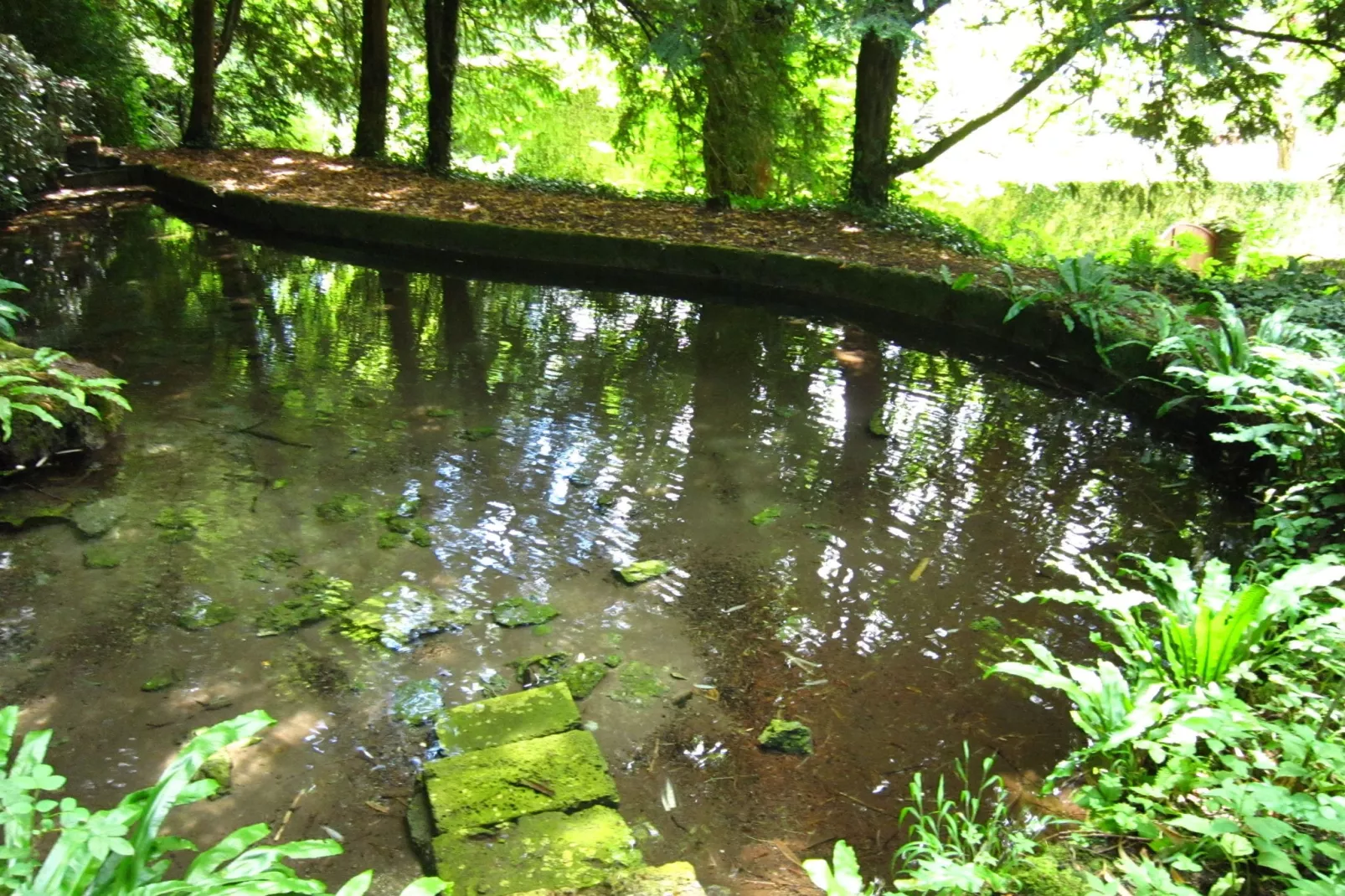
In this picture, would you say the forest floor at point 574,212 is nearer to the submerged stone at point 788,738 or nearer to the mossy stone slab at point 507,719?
the submerged stone at point 788,738

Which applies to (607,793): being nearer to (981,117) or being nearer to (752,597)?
(752,597)

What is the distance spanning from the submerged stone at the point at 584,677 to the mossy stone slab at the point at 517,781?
1.28ft

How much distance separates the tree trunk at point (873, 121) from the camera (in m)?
9.63

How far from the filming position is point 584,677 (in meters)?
3.23

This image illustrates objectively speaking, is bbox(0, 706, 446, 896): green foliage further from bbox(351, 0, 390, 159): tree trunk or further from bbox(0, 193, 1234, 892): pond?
bbox(351, 0, 390, 159): tree trunk

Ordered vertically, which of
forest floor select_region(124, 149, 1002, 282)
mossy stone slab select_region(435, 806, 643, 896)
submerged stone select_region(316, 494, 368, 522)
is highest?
forest floor select_region(124, 149, 1002, 282)

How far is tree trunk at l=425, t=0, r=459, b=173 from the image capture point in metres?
11.7

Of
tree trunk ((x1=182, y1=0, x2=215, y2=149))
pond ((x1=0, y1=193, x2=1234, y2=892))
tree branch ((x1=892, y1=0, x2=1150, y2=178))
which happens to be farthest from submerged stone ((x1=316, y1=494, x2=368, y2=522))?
tree trunk ((x1=182, y1=0, x2=215, y2=149))

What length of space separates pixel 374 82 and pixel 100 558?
10445 mm

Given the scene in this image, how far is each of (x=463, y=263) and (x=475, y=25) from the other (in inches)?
264

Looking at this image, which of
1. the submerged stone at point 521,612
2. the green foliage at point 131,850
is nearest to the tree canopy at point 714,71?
the submerged stone at point 521,612

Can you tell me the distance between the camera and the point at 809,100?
1047cm

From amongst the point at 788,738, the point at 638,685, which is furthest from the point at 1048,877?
the point at 638,685

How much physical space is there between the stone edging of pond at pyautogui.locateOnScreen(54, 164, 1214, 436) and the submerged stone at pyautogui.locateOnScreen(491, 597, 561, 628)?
422cm
